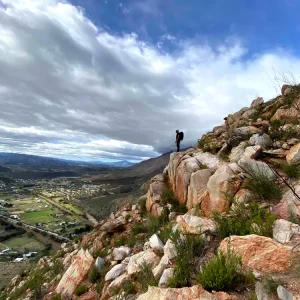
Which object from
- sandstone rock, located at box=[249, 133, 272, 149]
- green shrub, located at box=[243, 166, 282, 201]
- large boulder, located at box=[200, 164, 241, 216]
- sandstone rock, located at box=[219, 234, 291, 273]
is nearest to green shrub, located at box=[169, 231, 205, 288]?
sandstone rock, located at box=[219, 234, 291, 273]

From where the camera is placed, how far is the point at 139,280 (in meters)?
7.07

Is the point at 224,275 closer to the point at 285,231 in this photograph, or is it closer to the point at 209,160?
the point at 285,231

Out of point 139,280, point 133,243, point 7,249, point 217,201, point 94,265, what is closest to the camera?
point 139,280

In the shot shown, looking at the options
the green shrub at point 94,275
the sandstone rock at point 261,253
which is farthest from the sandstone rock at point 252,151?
the green shrub at point 94,275

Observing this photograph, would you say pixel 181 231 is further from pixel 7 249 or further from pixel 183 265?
pixel 7 249

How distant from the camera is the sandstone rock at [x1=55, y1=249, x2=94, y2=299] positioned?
9741mm

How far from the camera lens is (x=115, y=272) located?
871cm

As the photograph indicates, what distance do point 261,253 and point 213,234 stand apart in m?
1.72

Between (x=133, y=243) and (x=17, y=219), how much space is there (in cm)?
10182

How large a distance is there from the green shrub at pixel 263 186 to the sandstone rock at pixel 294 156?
3.85 feet

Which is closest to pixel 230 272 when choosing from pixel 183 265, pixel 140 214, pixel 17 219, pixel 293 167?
pixel 183 265

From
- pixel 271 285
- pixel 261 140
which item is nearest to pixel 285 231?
pixel 271 285

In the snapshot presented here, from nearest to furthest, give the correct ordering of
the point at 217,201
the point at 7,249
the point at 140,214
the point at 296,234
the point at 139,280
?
the point at 296,234, the point at 139,280, the point at 217,201, the point at 140,214, the point at 7,249

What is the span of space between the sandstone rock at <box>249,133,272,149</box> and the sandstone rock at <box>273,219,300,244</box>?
18.6ft
